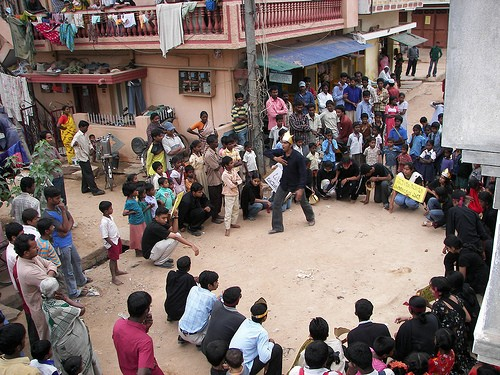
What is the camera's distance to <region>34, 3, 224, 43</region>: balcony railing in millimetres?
11156

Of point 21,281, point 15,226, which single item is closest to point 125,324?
point 21,281

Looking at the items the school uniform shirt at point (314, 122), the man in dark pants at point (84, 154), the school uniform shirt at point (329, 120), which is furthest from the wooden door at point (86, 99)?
the school uniform shirt at point (329, 120)

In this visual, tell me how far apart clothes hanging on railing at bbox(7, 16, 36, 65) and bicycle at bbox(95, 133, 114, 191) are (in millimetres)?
4016

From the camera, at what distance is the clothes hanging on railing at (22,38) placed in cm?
1362

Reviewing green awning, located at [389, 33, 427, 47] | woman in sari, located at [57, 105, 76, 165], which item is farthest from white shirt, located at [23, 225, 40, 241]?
green awning, located at [389, 33, 427, 47]

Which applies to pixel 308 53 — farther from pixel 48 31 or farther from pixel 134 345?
pixel 134 345

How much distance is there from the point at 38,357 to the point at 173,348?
2.01 metres

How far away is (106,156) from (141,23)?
3.37 m

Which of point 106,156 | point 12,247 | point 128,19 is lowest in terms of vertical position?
point 106,156

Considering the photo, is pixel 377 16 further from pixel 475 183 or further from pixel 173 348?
pixel 173 348

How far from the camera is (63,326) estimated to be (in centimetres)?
473

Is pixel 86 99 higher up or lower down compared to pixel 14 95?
lower down

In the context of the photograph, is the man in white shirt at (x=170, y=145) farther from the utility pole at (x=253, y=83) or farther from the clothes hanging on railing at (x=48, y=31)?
the clothes hanging on railing at (x=48, y=31)

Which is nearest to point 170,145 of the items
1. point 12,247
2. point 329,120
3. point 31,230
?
Result: point 329,120
